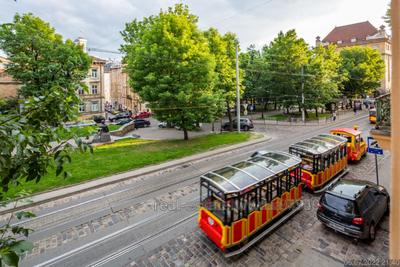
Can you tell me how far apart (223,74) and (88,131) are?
23.5 metres

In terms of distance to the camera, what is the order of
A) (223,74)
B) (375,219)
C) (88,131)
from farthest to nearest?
(223,74) < (375,219) < (88,131)

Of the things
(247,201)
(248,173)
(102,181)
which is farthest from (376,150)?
(102,181)

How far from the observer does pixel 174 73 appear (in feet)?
62.1

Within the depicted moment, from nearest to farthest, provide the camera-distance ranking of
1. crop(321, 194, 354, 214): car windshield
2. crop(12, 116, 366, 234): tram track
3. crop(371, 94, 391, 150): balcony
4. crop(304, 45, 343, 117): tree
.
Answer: crop(371, 94, 391, 150): balcony, crop(321, 194, 354, 214): car windshield, crop(12, 116, 366, 234): tram track, crop(304, 45, 343, 117): tree

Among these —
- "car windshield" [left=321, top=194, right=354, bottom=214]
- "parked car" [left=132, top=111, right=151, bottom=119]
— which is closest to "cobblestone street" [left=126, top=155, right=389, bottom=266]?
"car windshield" [left=321, top=194, right=354, bottom=214]

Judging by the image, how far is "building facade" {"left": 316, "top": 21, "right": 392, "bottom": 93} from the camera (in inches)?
2398

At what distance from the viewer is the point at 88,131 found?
9.48 feet

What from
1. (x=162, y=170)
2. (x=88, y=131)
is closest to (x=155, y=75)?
(x=162, y=170)

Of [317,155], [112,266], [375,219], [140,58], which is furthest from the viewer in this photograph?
[140,58]

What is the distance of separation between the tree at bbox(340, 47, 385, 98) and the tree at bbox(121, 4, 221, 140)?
37930 mm

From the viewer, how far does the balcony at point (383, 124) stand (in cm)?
496

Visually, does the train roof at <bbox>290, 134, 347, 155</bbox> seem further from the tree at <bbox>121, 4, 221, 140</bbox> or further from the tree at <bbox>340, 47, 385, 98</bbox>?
the tree at <bbox>340, 47, 385, 98</bbox>

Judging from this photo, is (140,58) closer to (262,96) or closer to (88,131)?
(88,131)

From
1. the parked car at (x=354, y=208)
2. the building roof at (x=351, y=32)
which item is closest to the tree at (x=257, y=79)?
the parked car at (x=354, y=208)
